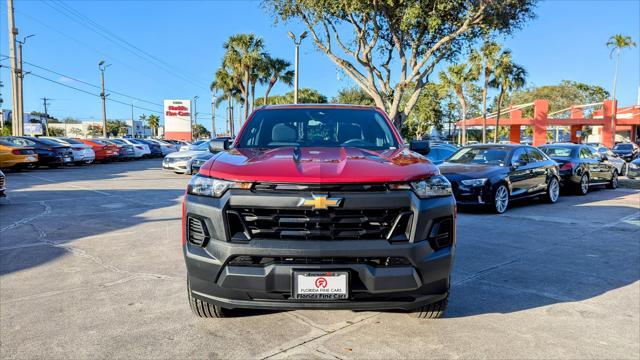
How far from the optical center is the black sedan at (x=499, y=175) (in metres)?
9.25

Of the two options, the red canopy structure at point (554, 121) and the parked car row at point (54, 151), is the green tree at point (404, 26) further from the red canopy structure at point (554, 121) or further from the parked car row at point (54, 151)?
the red canopy structure at point (554, 121)

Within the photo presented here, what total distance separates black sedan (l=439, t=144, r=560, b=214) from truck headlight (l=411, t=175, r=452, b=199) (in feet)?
21.0

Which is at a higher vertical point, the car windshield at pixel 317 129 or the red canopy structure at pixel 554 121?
the red canopy structure at pixel 554 121

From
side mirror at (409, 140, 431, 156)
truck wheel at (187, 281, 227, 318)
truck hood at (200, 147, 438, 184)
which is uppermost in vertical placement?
side mirror at (409, 140, 431, 156)

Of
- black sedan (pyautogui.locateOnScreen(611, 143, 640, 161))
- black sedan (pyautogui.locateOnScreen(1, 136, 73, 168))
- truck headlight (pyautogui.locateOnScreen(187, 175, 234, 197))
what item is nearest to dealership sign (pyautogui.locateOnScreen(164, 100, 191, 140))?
black sedan (pyautogui.locateOnScreen(1, 136, 73, 168))

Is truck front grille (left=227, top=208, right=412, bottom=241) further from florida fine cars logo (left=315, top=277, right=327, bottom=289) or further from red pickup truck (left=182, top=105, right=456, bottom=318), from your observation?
florida fine cars logo (left=315, top=277, right=327, bottom=289)

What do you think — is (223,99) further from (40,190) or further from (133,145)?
(40,190)

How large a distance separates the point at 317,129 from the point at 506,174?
6.47 meters

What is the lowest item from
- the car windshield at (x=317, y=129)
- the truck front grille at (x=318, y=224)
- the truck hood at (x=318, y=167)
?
the truck front grille at (x=318, y=224)

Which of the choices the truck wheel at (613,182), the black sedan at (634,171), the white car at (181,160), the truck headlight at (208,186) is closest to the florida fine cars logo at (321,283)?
the truck headlight at (208,186)

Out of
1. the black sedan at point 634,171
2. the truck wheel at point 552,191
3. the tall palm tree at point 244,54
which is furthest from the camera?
the tall palm tree at point 244,54

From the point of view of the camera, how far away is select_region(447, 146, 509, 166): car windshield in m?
10.3

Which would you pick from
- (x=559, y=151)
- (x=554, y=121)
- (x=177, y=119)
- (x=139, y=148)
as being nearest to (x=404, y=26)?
(x=559, y=151)

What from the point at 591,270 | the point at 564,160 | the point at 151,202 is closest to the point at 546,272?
the point at 591,270
